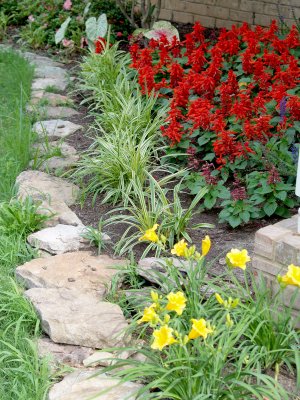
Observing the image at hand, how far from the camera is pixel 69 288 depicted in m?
3.80

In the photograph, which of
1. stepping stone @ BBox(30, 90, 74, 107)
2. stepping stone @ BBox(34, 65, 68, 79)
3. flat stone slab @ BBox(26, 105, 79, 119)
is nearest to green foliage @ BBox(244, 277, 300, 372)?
flat stone slab @ BBox(26, 105, 79, 119)

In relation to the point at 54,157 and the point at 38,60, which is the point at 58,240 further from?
the point at 38,60

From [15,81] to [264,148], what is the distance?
306 cm

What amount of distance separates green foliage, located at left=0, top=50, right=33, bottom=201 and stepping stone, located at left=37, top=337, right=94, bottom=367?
63.3 inches

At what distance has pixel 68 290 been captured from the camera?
377 centimetres

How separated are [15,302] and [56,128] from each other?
258 cm

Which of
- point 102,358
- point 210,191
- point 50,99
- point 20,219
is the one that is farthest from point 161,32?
point 102,358

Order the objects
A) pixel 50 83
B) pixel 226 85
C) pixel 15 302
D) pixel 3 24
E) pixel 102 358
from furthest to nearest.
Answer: pixel 3 24
pixel 50 83
pixel 226 85
pixel 15 302
pixel 102 358

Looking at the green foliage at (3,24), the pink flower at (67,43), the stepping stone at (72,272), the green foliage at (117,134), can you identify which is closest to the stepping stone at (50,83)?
the green foliage at (117,134)

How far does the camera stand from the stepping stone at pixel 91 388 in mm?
3029

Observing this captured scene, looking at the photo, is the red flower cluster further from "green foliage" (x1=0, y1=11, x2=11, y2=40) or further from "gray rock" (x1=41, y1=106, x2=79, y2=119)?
"green foliage" (x1=0, y1=11, x2=11, y2=40)

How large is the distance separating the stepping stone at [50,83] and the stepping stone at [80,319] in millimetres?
3581

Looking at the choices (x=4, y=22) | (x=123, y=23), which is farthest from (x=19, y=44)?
Answer: (x=123, y=23)

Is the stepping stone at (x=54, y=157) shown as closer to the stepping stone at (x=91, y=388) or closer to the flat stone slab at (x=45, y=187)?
the flat stone slab at (x=45, y=187)
